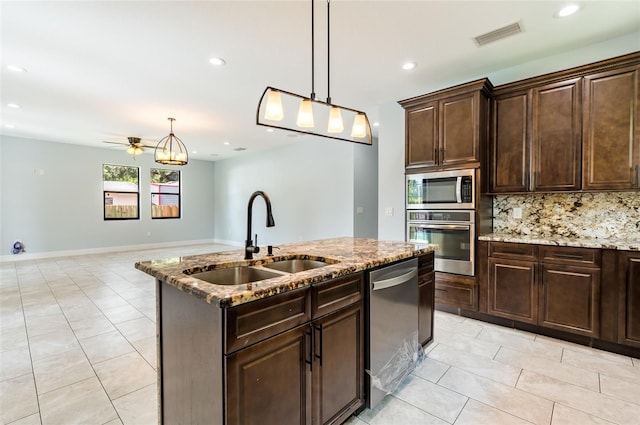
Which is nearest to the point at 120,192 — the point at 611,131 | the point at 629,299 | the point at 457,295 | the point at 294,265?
the point at 294,265

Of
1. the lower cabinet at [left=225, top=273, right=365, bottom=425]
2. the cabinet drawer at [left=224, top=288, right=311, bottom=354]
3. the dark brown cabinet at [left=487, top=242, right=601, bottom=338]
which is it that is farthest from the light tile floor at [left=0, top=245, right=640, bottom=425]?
the cabinet drawer at [left=224, top=288, right=311, bottom=354]

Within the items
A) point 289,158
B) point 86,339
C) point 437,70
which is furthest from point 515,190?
point 289,158

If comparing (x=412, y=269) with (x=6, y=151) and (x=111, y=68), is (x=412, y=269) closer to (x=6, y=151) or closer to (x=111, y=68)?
(x=111, y=68)

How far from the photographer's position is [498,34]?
102 inches

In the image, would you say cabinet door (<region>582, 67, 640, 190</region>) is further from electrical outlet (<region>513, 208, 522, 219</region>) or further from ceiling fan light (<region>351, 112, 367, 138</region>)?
ceiling fan light (<region>351, 112, 367, 138</region>)

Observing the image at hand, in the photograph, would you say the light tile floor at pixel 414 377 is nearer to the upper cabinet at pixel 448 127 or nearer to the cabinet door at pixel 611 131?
the cabinet door at pixel 611 131

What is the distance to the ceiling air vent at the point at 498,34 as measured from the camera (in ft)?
8.18

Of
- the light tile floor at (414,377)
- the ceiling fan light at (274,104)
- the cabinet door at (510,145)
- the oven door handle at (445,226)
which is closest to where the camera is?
the light tile floor at (414,377)

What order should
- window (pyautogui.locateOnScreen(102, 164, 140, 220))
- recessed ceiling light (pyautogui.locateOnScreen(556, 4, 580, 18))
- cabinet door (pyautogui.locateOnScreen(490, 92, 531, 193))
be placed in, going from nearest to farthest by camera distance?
recessed ceiling light (pyautogui.locateOnScreen(556, 4, 580, 18)) → cabinet door (pyautogui.locateOnScreen(490, 92, 531, 193)) → window (pyautogui.locateOnScreen(102, 164, 140, 220))

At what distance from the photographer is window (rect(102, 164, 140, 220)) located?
7930mm

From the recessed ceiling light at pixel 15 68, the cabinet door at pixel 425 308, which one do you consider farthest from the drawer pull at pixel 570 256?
the recessed ceiling light at pixel 15 68

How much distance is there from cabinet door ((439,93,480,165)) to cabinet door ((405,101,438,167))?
0.08 m

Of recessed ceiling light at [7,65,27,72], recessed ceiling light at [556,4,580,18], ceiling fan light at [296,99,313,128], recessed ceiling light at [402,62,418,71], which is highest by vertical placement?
recessed ceiling light at [7,65,27,72]

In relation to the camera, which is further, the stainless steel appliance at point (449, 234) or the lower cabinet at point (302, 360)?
the stainless steel appliance at point (449, 234)
